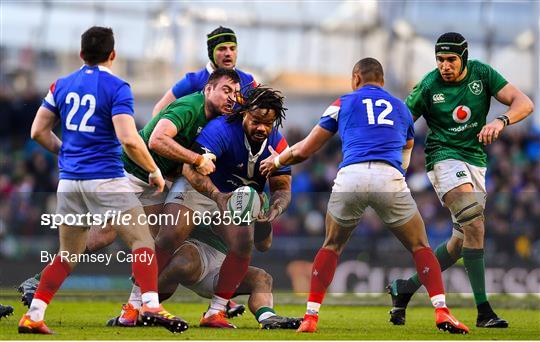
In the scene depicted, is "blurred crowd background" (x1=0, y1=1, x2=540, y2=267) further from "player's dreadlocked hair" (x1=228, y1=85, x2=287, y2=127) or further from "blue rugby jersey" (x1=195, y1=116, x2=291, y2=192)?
"player's dreadlocked hair" (x1=228, y1=85, x2=287, y2=127)

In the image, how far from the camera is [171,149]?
10.8 meters

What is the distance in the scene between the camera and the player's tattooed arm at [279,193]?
11.0 metres

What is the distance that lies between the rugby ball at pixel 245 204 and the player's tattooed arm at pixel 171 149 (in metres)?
0.45

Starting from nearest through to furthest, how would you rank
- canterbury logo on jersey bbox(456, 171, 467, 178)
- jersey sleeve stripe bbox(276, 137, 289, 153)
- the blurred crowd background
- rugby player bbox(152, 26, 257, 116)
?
jersey sleeve stripe bbox(276, 137, 289, 153), canterbury logo on jersey bbox(456, 171, 467, 178), rugby player bbox(152, 26, 257, 116), the blurred crowd background

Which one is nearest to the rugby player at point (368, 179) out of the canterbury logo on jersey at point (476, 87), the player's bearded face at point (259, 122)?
the player's bearded face at point (259, 122)

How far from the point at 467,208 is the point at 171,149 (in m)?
2.90

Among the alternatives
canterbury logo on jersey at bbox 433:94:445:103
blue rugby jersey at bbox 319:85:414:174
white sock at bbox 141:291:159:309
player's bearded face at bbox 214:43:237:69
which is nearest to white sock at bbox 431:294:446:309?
blue rugby jersey at bbox 319:85:414:174

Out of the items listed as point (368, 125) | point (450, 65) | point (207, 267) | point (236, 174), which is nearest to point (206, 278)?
point (207, 267)

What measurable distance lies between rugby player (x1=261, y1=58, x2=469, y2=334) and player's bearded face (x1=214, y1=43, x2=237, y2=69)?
2.75 metres

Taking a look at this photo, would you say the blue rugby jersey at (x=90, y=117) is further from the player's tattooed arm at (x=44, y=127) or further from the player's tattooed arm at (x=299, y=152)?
the player's tattooed arm at (x=299, y=152)

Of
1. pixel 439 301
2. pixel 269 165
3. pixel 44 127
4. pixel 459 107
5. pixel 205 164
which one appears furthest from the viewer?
pixel 459 107

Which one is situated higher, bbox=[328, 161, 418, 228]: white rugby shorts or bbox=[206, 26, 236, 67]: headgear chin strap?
bbox=[206, 26, 236, 67]: headgear chin strap

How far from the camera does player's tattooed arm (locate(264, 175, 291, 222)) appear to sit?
11.0 metres

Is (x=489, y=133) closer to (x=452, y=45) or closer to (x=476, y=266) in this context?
(x=452, y=45)
